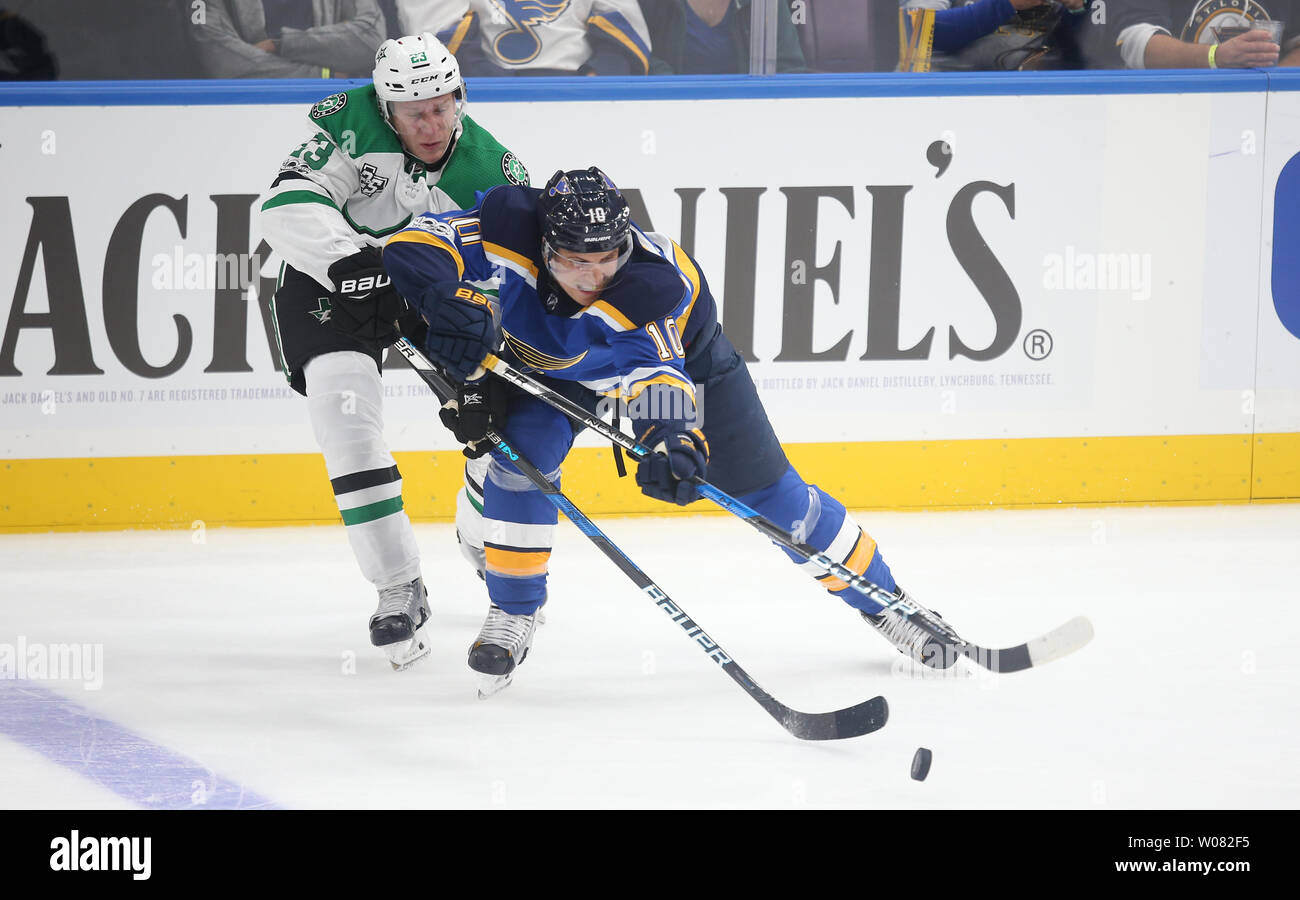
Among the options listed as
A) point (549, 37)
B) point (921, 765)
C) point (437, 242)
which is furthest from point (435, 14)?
point (921, 765)

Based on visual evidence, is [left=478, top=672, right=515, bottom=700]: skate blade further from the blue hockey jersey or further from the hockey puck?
the hockey puck

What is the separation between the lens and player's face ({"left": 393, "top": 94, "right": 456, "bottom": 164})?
2.85m

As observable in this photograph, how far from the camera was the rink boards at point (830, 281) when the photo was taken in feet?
13.5

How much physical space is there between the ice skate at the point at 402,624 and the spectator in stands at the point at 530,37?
208 cm

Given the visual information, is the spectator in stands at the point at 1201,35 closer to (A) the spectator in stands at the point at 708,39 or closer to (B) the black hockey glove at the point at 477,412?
(A) the spectator in stands at the point at 708,39

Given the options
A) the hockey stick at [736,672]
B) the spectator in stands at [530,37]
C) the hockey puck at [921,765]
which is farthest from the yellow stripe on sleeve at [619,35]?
the hockey puck at [921,765]

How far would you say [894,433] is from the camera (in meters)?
4.39

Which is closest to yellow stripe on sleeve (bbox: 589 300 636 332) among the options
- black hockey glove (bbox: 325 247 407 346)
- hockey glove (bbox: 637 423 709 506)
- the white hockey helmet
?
hockey glove (bbox: 637 423 709 506)

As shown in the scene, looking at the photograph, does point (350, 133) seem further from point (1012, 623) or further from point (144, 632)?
point (1012, 623)

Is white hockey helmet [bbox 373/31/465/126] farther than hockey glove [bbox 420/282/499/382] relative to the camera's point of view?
Yes

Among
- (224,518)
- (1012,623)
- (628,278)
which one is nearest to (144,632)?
(224,518)

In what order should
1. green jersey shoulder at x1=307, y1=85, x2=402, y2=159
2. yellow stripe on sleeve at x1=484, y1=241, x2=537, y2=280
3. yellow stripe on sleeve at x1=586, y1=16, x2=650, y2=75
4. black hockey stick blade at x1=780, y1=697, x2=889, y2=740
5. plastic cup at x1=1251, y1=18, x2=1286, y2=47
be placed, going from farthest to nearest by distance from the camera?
Answer: plastic cup at x1=1251, y1=18, x2=1286, y2=47 < yellow stripe on sleeve at x1=586, y1=16, x2=650, y2=75 < green jersey shoulder at x1=307, y1=85, x2=402, y2=159 < yellow stripe on sleeve at x1=484, y1=241, x2=537, y2=280 < black hockey stick blade at x1=780, y1=697, x2=889, y2=740

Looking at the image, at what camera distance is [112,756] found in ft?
7.66

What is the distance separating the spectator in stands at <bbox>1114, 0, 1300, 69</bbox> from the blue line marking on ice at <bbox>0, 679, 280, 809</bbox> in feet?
12.4
